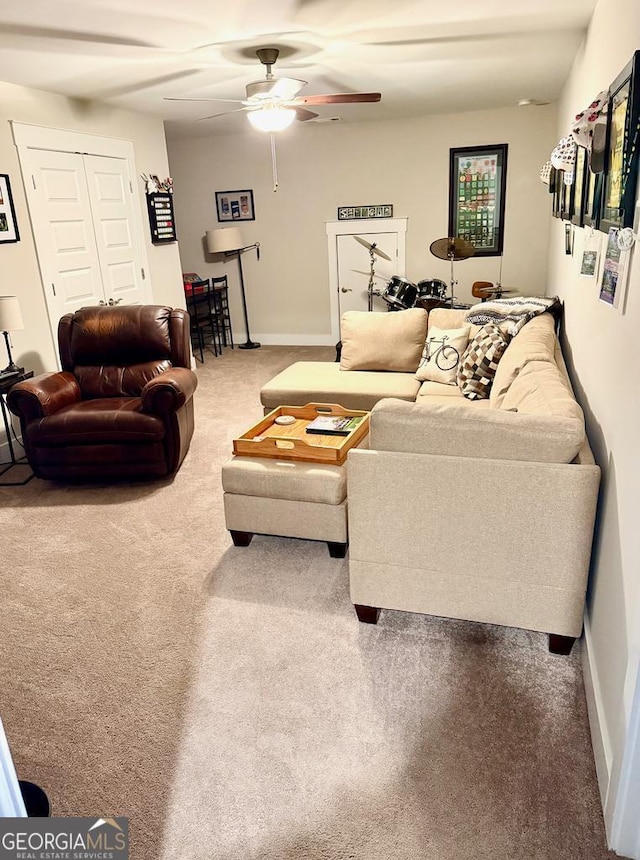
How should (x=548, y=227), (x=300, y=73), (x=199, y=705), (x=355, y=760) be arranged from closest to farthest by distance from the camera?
(x=355, y=760) < (x=199, y=705) < (x=300, y=73) < (x=548, y=227)

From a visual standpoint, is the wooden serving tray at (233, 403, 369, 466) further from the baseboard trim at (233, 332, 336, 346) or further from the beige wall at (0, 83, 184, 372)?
the baseboard trim at (233, 332, 336, 346)

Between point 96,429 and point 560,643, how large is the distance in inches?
108

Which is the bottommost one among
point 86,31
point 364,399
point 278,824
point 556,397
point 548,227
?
point 278,824

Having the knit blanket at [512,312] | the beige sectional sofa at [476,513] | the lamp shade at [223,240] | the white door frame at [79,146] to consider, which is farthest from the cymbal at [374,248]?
the beige sectional sofa at [476,513]

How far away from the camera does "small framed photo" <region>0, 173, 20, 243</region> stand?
4156 millimetres

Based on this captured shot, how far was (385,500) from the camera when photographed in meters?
2.11

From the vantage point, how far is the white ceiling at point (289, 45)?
291 cm

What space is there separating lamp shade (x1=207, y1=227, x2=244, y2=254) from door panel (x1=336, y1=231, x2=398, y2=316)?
46.8 inches

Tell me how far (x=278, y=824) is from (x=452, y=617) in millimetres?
914

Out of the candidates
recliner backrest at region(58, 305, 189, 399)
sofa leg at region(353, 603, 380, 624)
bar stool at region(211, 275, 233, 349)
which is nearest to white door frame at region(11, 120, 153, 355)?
recliner backrest at region(58, 305, 189, 399)

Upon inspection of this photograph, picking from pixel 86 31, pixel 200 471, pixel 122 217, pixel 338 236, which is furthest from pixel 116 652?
pixel 338 236

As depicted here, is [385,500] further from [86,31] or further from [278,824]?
[86,31]

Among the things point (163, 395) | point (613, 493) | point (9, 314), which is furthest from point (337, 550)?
point (9, 314)

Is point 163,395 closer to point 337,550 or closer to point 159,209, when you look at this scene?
point 337,550
